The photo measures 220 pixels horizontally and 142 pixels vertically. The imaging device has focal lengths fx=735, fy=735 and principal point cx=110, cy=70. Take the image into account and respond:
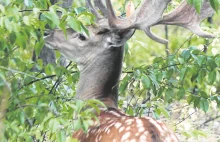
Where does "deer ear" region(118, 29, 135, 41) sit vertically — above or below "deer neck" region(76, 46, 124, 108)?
above

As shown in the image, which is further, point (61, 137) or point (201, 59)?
point (201, 59)

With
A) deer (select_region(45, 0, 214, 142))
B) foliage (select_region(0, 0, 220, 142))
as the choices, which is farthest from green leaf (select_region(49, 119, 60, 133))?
deer (select_region(45, 0, 214, 142))

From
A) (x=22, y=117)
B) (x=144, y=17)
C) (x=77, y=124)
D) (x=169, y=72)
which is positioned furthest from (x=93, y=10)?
(x=77, y=124)

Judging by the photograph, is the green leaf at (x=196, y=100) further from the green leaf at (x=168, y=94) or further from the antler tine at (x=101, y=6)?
the antler tine at (x=101, y=6)

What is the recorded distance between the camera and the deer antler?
18.1 feet

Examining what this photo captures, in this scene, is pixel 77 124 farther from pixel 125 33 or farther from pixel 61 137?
pixel 125 33

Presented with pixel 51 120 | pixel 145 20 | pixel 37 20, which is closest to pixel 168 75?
pixel 145 20

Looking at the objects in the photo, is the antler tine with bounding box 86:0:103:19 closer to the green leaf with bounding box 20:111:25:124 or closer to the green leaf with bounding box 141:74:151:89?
the green leaf with bounding box 141:74:151:89

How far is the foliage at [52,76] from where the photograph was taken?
4.34m

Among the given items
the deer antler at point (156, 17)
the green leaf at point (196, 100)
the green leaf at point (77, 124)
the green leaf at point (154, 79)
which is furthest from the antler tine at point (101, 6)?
the green leaf at point (77, 124)

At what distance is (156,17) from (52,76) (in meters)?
0.93

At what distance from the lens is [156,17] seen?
557 cm

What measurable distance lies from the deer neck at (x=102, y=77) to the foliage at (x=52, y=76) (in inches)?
3.6

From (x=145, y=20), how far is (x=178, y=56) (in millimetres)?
465
